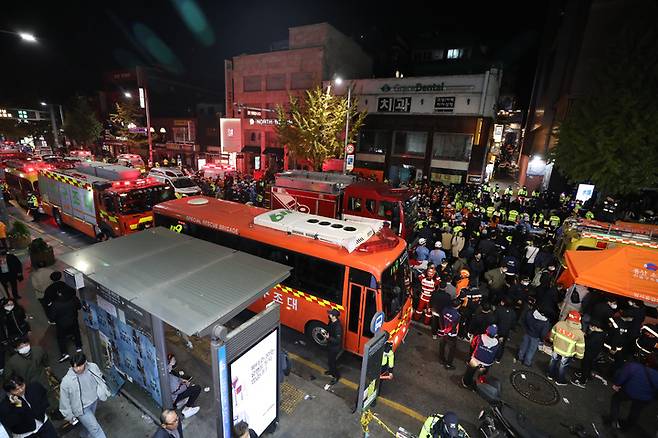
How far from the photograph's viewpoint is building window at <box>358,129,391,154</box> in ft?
111

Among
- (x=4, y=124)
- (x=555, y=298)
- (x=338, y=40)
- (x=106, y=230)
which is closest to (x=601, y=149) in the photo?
(x=555, y=298)

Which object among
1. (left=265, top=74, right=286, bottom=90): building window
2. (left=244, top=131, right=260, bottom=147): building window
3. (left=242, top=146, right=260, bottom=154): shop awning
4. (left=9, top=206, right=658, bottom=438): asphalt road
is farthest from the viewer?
(left=244, top=131, right=260, bottom=147): building window

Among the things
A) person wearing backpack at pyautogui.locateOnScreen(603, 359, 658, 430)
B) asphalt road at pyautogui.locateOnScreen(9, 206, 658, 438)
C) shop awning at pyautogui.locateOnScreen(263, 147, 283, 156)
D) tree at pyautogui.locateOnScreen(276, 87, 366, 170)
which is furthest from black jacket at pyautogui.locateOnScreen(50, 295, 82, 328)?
shop awning at pyautogui.locateOnScreen(263, 147, 283, 156)

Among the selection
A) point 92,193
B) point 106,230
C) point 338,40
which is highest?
point 338,40

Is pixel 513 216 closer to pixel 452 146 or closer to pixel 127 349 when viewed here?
pixel 127 349

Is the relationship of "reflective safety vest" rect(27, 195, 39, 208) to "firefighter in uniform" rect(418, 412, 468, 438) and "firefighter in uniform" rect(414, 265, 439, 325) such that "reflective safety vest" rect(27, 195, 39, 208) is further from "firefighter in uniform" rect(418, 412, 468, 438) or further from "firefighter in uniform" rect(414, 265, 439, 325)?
"firefighter in uniform" rect(418, 412, 468, 438)

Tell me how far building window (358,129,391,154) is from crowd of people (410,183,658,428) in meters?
22.3

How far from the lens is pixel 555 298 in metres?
8.56

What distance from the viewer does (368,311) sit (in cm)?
719

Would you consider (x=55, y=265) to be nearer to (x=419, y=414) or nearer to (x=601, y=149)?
(x=419, y=414)

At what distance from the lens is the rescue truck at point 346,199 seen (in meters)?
13.8

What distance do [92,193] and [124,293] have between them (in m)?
11.4

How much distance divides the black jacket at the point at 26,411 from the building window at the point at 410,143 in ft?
106

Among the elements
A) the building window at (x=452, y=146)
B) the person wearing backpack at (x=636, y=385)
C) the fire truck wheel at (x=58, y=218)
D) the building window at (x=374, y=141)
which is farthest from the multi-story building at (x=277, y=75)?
the person wearing backpack at (x=636, y=385)
